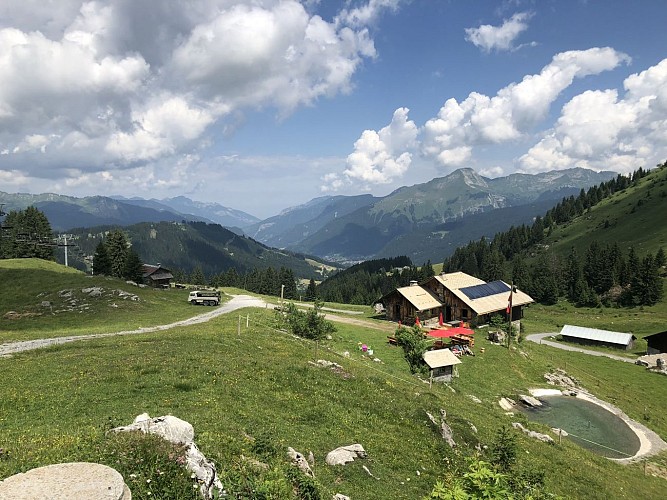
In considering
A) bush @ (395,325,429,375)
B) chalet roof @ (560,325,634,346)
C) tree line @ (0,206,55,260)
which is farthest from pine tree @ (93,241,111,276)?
chalet roof @ (560,325,634,346)

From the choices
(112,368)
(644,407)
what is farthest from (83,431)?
(644,407)

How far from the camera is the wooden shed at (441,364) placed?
4372cm

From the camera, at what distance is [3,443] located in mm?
14023

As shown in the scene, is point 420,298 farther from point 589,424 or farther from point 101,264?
point 101,264

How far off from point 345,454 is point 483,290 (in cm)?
7334

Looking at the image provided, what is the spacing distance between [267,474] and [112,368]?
1720cm

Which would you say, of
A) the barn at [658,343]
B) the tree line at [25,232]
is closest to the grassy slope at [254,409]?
the barn at [658,343]

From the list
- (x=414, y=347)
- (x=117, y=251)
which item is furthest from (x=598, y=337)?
(x=117, y=251)

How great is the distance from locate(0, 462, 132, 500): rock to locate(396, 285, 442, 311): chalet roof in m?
70.2

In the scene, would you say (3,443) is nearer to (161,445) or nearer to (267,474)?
(161,445)

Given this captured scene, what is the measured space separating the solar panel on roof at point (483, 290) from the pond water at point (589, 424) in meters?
33.6

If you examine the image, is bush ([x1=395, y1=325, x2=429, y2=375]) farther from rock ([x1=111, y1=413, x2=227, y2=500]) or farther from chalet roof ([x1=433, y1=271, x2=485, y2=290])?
rock ([x1=111, y1=413, x2=227, y2=500])

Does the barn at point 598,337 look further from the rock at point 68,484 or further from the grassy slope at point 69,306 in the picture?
the rock at point 68,484

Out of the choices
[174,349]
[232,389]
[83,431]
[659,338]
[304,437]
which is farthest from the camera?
[659,338]
